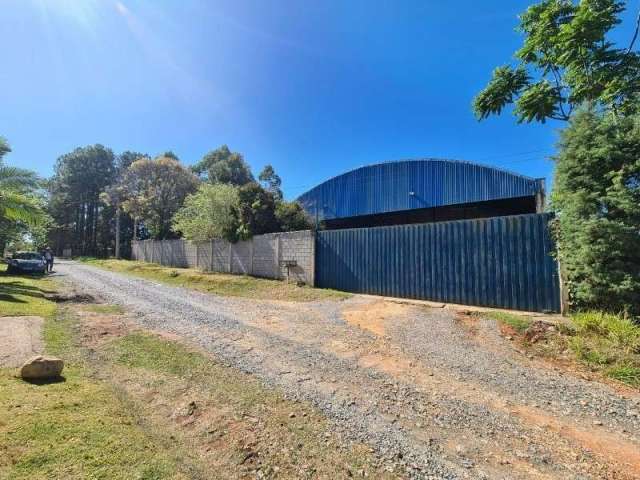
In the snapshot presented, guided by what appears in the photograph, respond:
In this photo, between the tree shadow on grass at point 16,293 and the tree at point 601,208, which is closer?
the tree at point 601,208

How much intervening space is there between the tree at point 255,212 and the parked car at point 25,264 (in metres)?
10.9

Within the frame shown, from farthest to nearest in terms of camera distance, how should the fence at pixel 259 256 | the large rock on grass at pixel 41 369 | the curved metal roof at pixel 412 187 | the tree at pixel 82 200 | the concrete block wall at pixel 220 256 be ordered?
the tree at pixel 82 200
the concrete block wall at pixel 220 256
the curved metal roof at pixel 412 187
the fence at pixel 259 256
the large rock on grass at pixel 41 369

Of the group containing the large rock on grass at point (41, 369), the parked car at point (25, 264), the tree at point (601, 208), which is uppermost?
the tree at point (601, 208)

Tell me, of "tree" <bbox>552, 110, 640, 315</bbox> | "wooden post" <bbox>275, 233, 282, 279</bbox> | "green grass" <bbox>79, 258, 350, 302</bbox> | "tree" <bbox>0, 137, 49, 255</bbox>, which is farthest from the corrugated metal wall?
"tree" <bbox>0, 137, 49, 255</bbox>

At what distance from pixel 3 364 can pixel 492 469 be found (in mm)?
5619

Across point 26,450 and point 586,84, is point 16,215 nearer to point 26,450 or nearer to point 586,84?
point 26,450

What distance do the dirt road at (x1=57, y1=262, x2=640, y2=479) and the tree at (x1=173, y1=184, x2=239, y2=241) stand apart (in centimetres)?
1018

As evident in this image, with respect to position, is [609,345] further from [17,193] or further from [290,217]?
[17,193]

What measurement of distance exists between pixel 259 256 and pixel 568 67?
502 inches

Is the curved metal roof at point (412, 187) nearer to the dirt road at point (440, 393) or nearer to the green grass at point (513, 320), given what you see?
the green grass at point (513, 320)

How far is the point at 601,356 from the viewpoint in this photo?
4.59 metres

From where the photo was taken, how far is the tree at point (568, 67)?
7199mm

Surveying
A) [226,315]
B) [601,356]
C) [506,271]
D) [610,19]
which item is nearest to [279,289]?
[226,315]

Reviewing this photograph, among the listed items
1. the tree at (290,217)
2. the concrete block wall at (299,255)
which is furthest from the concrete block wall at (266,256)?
the tree at (290,217)
